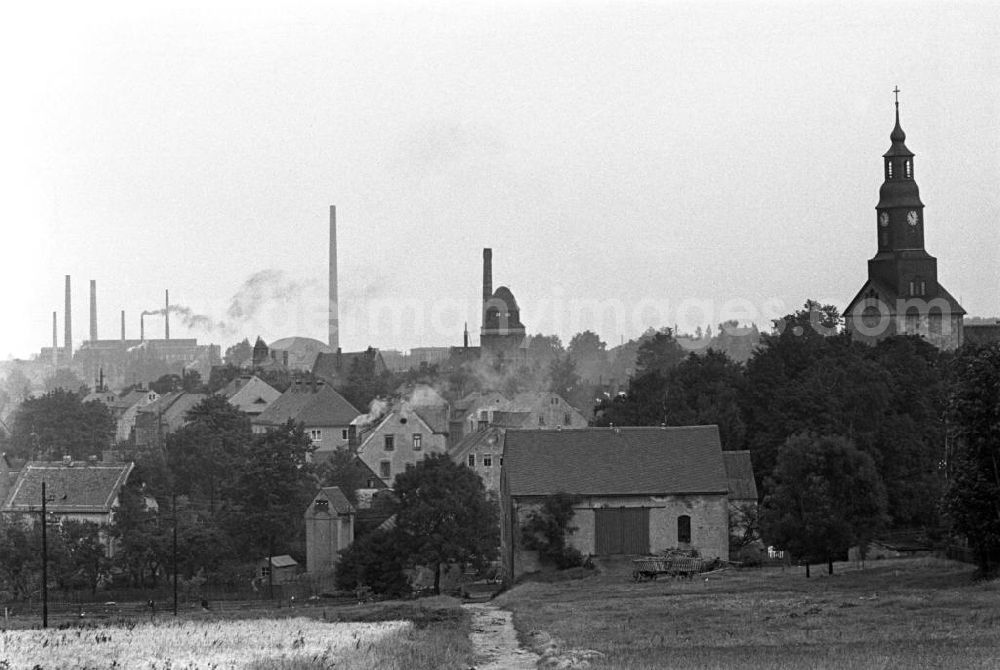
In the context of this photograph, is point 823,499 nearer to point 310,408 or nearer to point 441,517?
point 441,517

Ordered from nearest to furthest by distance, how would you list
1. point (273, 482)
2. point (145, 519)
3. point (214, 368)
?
1. point (145, 519)
2. point (273, 482)
3. point (214, 368)

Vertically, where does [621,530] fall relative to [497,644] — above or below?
above

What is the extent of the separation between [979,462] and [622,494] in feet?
65.1

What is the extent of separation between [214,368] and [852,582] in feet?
387

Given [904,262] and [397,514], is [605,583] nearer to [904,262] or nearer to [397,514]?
[397,514]

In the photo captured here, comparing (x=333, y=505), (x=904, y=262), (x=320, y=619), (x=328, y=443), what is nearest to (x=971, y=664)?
(x=320, y=619)

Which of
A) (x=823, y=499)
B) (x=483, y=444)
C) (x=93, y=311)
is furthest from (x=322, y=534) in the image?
(x=93, y=311)

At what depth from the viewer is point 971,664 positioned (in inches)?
1090

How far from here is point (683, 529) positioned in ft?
198

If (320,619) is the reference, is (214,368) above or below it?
above

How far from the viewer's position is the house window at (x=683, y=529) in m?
60.3

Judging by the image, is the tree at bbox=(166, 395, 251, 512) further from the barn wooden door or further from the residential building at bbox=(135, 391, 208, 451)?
the barn wooden door

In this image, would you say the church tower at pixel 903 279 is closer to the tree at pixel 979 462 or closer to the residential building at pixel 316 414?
the residential building at pixel 316 414

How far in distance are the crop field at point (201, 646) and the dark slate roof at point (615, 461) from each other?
20.6 metres
